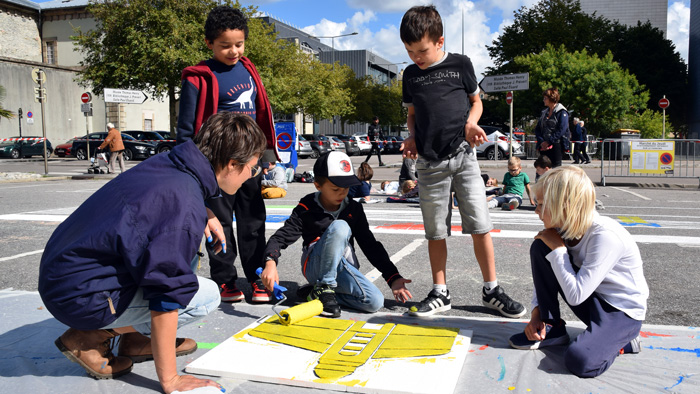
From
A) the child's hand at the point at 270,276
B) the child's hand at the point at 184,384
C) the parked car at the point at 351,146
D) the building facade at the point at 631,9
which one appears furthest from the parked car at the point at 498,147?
the building facade at the point at 631,9

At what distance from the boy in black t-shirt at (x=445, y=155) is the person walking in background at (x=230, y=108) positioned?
1.11 meters

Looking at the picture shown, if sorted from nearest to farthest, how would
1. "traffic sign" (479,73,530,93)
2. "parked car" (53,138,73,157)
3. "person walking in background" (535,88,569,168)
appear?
"person walking in background" (535,88,569,168), "traffic sign" (479,73,530,93), "parked car" (53,138,73,157)

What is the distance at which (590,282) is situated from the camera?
8.57 ft

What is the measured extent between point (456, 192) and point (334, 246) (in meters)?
0.87

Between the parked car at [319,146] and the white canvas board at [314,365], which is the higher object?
the parked car at [319,146]

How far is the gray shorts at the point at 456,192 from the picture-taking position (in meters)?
3.59

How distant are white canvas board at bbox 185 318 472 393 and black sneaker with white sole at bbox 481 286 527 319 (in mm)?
651

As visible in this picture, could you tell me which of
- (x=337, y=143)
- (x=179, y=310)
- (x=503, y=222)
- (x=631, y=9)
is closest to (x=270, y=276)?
(x=179, y=310)

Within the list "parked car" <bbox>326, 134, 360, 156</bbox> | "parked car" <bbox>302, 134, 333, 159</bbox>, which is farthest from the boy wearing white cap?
"parked car" <bbox>326, 134, 360, 156</bbox>

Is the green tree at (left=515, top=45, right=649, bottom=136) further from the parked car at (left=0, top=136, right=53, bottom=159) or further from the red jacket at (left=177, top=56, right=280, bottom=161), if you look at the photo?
the red jacket at (left=177, top=56, right=280, bottom=161)

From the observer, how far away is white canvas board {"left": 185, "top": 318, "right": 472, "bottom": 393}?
2.46 metres

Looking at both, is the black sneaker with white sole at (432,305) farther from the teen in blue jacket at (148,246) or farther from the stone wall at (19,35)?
the stone wall at (19,35)

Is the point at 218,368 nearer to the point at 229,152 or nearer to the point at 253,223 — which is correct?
the point at 229,152

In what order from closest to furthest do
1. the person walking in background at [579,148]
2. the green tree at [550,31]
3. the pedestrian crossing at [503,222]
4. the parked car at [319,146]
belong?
the pedestrian crossing at [503,222]
the person walking in background at [579,148]
the parked car at [319,146]
the green tree at [550,31]
